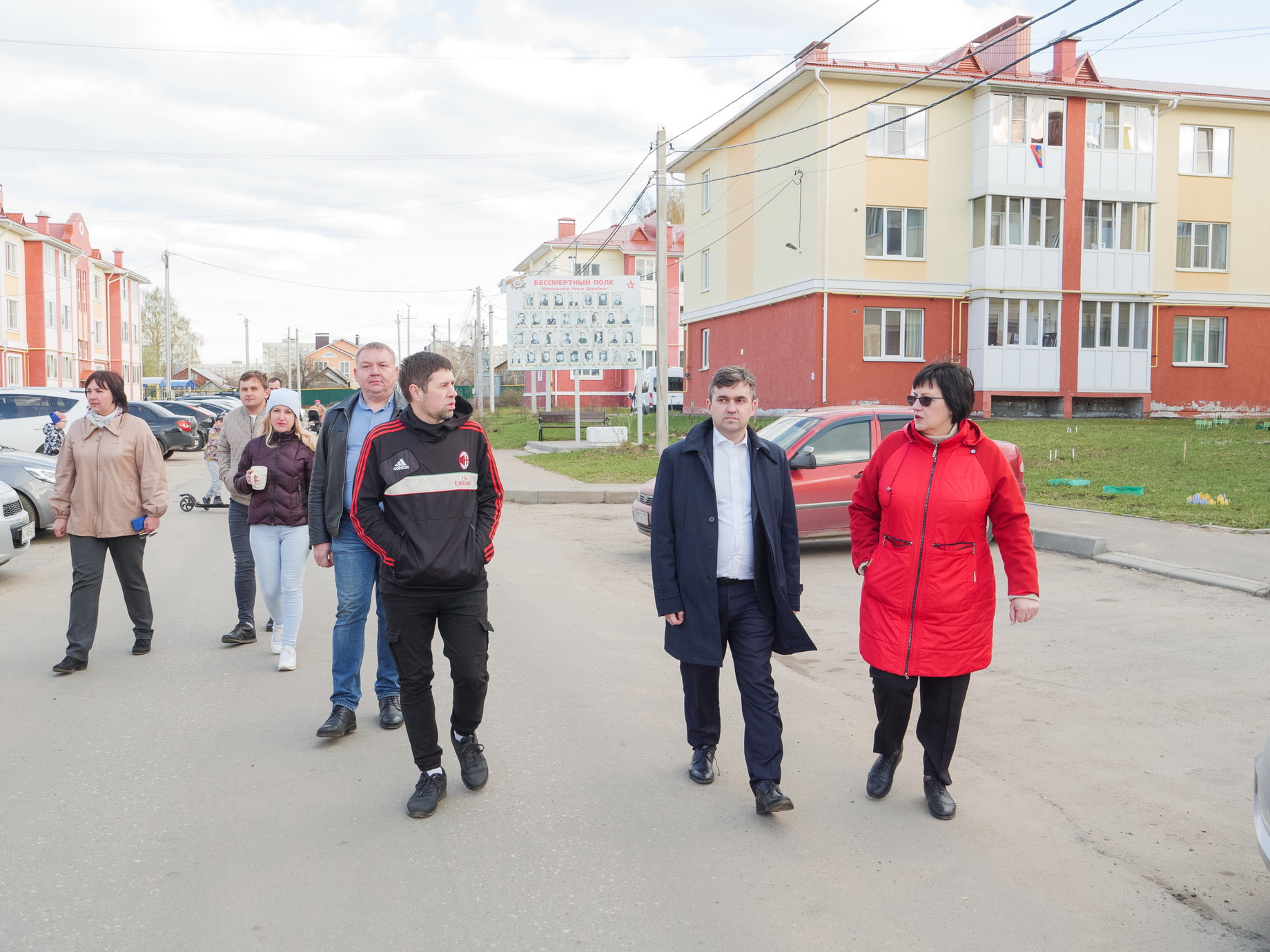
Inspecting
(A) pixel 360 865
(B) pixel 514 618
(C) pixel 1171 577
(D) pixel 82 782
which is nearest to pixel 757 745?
(A) pixel 360 865

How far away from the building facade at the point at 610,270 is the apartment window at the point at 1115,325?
94.6ft

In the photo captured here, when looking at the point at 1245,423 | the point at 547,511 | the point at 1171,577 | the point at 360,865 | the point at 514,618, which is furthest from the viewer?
the point at 1245,423

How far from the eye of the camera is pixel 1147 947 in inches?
122

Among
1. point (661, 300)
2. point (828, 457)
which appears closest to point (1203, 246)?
point (661, 300)

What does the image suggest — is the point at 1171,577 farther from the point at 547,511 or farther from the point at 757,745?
the point at 547,511

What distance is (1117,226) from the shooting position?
31.3 metres

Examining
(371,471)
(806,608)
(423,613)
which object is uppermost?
(371,471)

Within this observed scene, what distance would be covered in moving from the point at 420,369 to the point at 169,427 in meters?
25.0

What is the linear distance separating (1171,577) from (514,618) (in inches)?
237

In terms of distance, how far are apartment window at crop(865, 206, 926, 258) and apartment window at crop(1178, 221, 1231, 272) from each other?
9819 millimetres

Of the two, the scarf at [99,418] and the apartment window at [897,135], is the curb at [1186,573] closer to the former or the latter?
the scarf at [99,418]

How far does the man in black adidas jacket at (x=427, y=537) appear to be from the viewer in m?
4.11

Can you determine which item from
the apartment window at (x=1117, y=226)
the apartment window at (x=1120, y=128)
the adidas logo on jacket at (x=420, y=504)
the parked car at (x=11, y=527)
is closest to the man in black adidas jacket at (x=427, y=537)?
the adidas logo on jacket at (x=420, y=504)

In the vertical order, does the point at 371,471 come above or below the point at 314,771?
above
